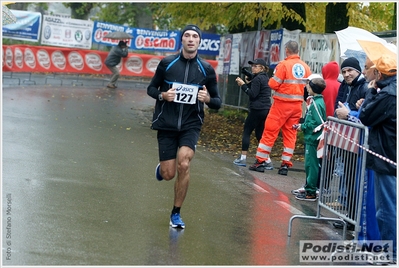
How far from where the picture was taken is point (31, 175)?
32.7 feet

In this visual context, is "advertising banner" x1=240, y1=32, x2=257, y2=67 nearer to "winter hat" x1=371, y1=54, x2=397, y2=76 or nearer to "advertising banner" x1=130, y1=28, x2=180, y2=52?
"winter hat" x1=371, y1=54, x2=397, y2=76

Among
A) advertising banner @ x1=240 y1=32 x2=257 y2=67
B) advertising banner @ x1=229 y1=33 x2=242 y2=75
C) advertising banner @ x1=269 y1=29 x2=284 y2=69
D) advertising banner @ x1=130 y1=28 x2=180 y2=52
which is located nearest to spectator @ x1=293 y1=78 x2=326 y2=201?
advertising banner @ x1=269 y1=29 x2=284 y2=69

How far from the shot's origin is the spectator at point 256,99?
1259 centimetres

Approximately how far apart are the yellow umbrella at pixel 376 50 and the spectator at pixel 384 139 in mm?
69

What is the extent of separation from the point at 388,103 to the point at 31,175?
16.3 feet

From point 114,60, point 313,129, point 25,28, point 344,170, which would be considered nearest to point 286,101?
point 313,129

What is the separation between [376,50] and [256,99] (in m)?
5.80

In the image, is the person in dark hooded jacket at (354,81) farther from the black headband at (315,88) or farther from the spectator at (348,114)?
the black headband at (315,88)

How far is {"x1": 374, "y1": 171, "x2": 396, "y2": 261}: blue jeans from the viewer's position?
6930 mm

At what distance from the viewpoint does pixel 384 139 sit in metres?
6.98

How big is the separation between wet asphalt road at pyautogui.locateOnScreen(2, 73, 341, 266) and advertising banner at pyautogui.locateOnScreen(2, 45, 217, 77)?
46.3 ft

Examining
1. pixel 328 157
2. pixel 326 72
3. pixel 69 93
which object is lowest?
pixel 69 93

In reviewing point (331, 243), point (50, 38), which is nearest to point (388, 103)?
point (331, 243)

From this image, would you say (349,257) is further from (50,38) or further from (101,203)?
(50,38)
